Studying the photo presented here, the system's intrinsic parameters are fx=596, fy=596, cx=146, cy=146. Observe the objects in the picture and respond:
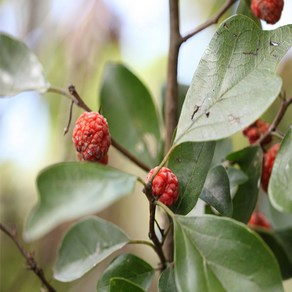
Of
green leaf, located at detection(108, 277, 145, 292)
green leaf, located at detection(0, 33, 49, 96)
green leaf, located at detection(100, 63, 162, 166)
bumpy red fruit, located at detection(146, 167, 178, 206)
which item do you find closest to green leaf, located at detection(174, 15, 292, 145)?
bumpy red fruit, located at detection(146, 167, 178, 206)

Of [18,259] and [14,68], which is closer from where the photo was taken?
[14,68]

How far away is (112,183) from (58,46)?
1.42 meters

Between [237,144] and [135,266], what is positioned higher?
[135,266]

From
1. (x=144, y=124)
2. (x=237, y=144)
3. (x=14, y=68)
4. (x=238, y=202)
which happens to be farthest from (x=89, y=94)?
(x=238, y=202)

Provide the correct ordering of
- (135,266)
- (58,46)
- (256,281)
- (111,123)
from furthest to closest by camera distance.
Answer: (58,46) < (111,123) < (135,266) < (256,281)

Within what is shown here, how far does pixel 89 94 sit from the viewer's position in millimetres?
1847

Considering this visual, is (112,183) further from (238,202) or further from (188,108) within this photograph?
(238,202)

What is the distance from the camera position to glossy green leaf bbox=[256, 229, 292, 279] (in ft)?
2.57

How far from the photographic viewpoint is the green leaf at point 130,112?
93cm

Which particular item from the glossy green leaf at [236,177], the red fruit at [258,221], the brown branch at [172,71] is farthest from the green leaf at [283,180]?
the red fruit at [258,221]

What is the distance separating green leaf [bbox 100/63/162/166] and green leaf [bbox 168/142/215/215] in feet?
1.08

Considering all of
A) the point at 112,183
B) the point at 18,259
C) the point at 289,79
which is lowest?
the point at 18,259

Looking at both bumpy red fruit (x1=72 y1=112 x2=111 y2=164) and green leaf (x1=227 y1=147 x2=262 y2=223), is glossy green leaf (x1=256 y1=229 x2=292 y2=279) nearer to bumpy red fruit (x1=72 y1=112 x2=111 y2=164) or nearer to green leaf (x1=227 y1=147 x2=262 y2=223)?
green leaf (x1=227 y1=147 x2=262 y2=223)

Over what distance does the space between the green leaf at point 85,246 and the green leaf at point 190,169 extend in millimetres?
117
